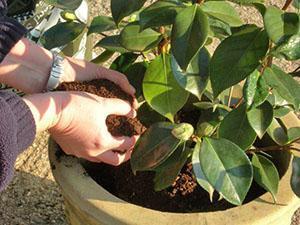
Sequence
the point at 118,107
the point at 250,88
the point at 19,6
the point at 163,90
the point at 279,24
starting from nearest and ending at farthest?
1. the point at 279,24
2. the point at 250,88
3. the point at 163,90
4. the point at 118,107
5. the point at 19,6

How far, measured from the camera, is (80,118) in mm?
1424

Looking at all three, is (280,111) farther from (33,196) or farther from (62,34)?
(33,196)

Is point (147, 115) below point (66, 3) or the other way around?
below

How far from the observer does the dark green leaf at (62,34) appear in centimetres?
151

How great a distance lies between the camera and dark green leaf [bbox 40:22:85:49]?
151cm

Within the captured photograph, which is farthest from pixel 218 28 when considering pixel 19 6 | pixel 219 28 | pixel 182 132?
pixel 19 6

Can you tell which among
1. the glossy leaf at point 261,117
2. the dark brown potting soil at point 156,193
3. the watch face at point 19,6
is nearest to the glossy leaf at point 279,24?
the glossy leaf at point 261,117

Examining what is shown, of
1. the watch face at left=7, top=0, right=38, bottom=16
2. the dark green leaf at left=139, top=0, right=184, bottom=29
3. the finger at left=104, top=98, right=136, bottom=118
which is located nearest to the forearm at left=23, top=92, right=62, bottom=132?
the finger at left=104, top=98, right=136, bottom=118

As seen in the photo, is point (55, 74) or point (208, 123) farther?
point (55, 74)

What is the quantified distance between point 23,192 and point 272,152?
41.2 inches

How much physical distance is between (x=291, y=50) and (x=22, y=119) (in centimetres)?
56

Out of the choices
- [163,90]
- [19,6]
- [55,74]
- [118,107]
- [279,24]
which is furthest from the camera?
[19,6]

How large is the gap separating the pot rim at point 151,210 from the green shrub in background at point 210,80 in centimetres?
4

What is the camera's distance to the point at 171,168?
142 centimetres
